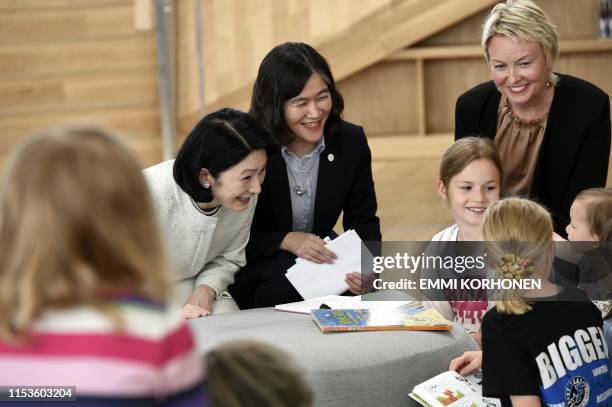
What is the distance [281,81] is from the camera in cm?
277

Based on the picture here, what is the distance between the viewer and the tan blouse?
9.05 ft

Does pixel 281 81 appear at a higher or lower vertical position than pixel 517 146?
higher

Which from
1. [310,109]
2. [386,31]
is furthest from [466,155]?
[386,31]

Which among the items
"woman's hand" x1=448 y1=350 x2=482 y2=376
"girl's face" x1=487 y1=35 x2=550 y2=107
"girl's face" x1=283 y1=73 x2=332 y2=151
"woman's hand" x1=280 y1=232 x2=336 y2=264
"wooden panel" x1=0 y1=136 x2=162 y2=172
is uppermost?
"girl's face" x1=487 y1=35 x2=550 y2=107

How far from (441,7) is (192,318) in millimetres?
2521

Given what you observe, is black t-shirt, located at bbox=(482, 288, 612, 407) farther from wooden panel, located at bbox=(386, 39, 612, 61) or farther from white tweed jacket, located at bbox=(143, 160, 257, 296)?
wooden panel, located at bbox=(386, 39, 612, 61)

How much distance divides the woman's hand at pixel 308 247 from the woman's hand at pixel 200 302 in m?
0.26

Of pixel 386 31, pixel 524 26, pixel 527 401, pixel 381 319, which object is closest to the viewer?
pixel 527 401

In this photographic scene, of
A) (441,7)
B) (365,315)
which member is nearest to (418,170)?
Answer: (441,7)

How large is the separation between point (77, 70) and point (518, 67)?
2847mm

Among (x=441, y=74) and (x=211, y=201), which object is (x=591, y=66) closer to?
(x=441, y=74)

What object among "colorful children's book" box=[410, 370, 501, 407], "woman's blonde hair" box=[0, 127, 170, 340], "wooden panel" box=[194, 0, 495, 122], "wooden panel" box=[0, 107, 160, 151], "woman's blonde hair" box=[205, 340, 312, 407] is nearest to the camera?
"woman's blonde hair" box=[0, 127, 170, 340]

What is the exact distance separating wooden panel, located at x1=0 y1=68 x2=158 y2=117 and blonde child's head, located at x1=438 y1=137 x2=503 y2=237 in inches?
105

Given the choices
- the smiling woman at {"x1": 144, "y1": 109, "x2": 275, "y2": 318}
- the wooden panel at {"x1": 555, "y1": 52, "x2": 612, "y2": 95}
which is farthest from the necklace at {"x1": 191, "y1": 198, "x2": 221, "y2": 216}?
the wooden panel at {"x1": 555, "y1": 52, "x2": 612, "y2": 95}
